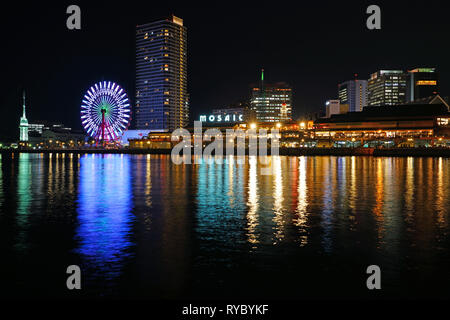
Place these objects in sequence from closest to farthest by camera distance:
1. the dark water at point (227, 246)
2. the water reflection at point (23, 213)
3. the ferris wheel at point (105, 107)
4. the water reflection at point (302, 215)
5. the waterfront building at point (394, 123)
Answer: the dark water at point (227, 246) < the water reflection at point (23, 213) < the water reflection at point (302, 215) < the ferris wheel at point (105, 107) < the waterfront building at point (394, 123)

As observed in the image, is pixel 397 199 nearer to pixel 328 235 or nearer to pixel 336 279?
pixel 328 235

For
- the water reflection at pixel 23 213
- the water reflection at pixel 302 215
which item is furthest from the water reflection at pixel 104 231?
the water reflection at pixel 302 215

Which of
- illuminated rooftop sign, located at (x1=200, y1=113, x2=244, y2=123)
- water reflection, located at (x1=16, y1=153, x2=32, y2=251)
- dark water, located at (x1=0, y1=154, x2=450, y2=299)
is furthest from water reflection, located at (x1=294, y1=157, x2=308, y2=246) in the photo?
illuminated rooftop sign, located at (x1=200, y1=113, x2=244, y2=123)

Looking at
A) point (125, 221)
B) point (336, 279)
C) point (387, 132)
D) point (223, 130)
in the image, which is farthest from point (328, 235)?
point (223, 130)

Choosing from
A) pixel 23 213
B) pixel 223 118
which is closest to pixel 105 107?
pixel 223 118

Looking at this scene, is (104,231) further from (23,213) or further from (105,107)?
(105,107)

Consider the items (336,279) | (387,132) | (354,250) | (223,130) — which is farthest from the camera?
(223,130)

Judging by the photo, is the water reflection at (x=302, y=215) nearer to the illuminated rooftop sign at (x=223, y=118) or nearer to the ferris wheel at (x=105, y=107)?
the ferris wheel at (x=105, y=107)

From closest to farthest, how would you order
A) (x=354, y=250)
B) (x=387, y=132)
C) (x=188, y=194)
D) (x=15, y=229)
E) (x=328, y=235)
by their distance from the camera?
(x=354, y=250), (x=328, y=235), (x=15, y=229), (x=188, y=194), (x=387, y=132)

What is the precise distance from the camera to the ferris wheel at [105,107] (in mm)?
121062

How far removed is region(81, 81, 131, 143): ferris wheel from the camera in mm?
121062

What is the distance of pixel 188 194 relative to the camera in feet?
96.5

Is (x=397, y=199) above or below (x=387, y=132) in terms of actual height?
below

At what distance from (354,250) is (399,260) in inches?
60.4
